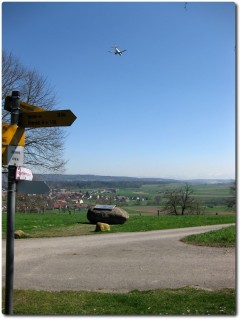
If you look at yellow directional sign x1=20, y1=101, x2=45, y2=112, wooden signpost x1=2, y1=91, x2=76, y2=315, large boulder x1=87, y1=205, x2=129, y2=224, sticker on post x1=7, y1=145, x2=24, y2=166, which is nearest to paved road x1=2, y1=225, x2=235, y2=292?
wooden signpost x1=2, y1=91, x2=76, y2=315

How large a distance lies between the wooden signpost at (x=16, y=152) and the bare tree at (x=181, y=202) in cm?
3855

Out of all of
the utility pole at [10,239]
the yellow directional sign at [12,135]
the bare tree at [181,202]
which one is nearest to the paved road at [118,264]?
the utility pole at [10,239]

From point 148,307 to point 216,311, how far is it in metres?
0.98

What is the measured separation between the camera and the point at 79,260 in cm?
1022

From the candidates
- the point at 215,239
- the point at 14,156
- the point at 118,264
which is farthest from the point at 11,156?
the point at 215,239

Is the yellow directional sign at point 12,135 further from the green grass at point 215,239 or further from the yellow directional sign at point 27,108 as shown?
the green grass at point 215,239

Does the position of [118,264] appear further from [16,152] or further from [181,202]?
[181,202]

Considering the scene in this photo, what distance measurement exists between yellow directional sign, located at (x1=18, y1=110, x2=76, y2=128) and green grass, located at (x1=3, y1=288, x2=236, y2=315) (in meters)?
2.64

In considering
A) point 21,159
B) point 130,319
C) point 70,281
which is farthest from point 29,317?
point 70,281

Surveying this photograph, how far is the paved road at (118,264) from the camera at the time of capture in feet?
25.4

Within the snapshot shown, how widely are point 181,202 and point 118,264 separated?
33.7 m

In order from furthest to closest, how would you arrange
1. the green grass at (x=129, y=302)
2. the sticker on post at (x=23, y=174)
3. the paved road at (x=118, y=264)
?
the paved road at (x=118, y=264) < the green grass at (x=129, y=302) < the sticker on post at (x=23, y=174)

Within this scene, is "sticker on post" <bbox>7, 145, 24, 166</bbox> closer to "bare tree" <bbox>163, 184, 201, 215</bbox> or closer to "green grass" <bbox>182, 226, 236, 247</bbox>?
"green grass" <bbox>182, 226, 236, 247</bbox>

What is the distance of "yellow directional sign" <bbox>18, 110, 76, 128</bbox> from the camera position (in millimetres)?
4612
